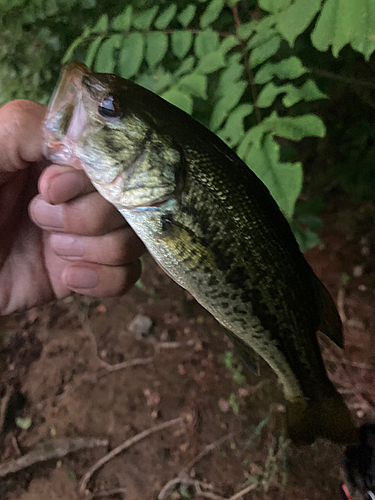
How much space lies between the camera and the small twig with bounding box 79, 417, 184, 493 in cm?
160

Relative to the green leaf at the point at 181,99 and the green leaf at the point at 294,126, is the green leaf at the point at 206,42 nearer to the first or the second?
the green leaf at the point at 181,99

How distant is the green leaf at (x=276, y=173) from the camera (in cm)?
71

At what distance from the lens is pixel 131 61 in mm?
913

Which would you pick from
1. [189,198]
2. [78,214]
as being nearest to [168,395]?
[78,214]

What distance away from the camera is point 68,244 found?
0.95 m

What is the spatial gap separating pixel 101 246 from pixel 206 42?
635mm

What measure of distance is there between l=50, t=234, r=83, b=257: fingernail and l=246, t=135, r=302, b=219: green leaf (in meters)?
0.52

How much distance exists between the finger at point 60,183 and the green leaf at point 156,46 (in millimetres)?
391

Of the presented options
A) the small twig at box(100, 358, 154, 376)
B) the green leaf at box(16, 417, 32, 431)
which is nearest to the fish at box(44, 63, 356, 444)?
the small twig at box(100, 358, 154, 376)

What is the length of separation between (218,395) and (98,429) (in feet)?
2.15

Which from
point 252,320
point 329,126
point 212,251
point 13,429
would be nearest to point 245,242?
point 212,251

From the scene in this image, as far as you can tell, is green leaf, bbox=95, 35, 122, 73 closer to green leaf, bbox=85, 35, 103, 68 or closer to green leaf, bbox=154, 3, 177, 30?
green leaf, bbox=85, 35, 103, 68

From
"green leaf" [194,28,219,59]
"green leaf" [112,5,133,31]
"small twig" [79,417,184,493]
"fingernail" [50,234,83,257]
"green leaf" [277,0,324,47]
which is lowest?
"small twig" [79,417,184,493]

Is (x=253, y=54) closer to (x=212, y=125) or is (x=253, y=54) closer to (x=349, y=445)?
(x=212, y=125)
